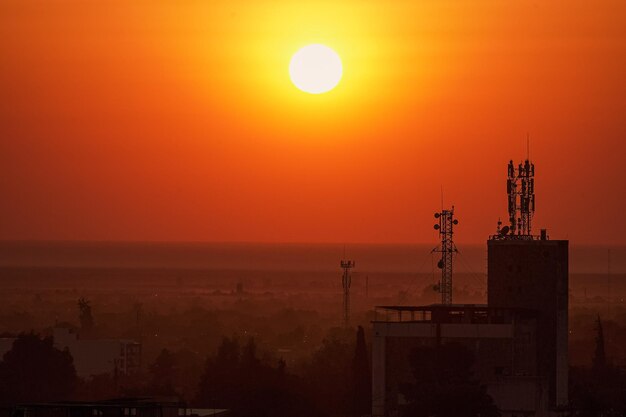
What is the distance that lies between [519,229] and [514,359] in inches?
240

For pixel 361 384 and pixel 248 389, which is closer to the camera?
pixel 248 389

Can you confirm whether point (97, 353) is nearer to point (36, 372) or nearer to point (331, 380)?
point (36, 372)

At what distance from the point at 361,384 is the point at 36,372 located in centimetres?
2029

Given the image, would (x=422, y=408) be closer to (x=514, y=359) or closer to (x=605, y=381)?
(x=514, y=359)

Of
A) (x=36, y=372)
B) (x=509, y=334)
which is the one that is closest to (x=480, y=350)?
(x=509, y=334)

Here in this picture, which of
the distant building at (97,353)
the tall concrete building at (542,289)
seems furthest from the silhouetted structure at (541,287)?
the distant building at (97,353)

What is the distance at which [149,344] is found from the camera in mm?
143250

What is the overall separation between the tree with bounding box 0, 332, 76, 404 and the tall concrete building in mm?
24477

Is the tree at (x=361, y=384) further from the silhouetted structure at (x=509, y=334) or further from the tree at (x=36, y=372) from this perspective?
the tree at (x=36, y=372)

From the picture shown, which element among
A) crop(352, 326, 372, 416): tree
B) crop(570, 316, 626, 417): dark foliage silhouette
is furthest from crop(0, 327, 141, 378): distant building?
crop(352, 326, 372, 416): tree

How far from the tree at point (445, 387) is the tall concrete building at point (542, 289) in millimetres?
4044

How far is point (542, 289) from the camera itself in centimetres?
7012

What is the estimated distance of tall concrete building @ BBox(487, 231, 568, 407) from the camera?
69875 millimetres

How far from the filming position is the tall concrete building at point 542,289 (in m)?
69.9
